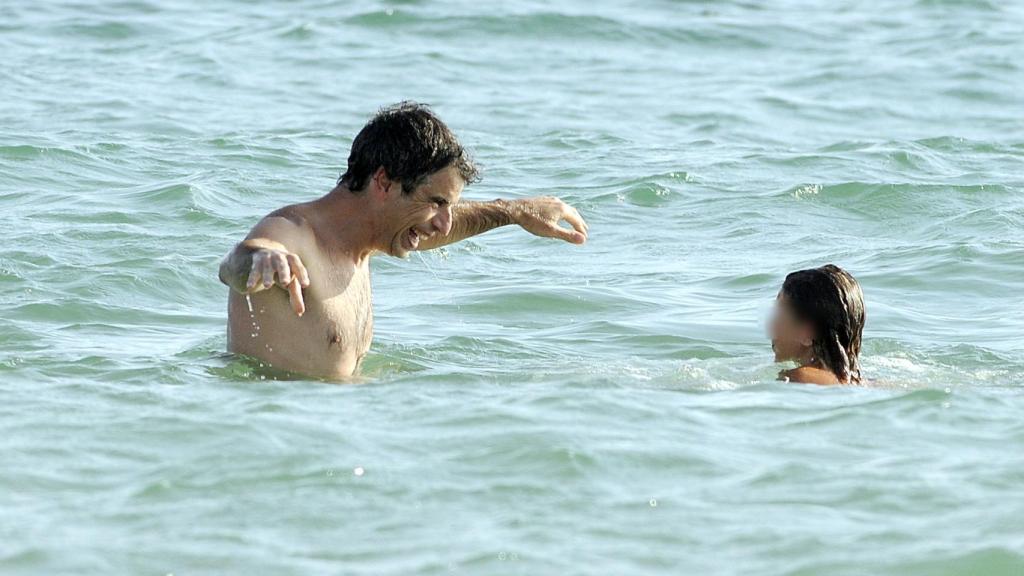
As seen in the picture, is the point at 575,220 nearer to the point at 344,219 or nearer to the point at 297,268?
the point at 344,219

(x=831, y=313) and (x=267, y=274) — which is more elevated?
(x=267, y=274)

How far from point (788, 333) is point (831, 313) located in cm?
21

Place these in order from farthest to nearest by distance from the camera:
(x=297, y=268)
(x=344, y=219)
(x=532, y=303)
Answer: (x=532, y=303)
(x=344, y=219)
(x=297, y=268)

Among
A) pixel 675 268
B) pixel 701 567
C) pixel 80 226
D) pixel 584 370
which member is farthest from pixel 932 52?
pixel 701 567

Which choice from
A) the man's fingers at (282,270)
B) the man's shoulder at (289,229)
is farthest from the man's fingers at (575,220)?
the man's fingers at (282,270)

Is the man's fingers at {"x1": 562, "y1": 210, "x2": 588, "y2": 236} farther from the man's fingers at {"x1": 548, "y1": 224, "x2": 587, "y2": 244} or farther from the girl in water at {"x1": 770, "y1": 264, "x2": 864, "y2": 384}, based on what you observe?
the girl in water at {"x1": 770, "y1": 264, "x2": 864, "y2": 384}

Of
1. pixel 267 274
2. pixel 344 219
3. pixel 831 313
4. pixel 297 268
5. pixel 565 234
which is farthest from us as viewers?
pixel 565 234

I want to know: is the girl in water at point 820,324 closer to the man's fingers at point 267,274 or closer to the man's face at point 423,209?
the man's face at point 423,209

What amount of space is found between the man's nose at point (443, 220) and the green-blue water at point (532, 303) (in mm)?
668

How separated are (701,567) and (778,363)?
2.77 metres

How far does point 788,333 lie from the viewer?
7.17m

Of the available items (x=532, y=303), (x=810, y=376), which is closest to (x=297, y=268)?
(x=810, y=376)

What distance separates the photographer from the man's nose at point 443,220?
22.2ft

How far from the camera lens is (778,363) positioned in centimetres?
729
